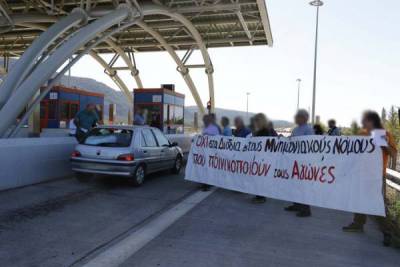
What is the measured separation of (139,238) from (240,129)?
4379 mm

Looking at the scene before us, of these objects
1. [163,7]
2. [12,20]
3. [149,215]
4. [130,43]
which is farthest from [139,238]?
[130,43]

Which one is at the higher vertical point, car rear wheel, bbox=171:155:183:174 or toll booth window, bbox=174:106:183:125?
toll booth window, bbox=174:106:183:125

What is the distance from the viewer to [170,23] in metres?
29.9

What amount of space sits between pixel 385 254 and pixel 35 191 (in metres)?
6.52

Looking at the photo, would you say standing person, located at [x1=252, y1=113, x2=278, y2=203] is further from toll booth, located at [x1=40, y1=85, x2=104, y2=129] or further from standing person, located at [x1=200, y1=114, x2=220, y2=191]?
toll booth, located at [x1=40, y1=85, x2=104, y2=129]

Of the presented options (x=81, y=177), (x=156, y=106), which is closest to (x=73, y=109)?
(x=156, y=106)

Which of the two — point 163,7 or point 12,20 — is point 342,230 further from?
point 12,20

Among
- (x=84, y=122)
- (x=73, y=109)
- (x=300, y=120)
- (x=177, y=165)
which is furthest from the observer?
(x=73, y=109)

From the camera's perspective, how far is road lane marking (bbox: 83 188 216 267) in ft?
15.6

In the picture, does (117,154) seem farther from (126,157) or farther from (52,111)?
(52,111)

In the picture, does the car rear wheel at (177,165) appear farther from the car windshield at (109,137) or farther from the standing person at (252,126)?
the standing person at (252,126)

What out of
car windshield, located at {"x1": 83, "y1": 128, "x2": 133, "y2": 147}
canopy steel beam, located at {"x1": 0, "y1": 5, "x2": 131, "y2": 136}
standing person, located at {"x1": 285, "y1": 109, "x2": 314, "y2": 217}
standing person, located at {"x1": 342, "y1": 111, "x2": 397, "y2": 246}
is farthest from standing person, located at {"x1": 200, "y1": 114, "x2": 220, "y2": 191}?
canopy steel beam, located at {"x1": 0, "y1": 5, "x2": 131, "y2": 136}

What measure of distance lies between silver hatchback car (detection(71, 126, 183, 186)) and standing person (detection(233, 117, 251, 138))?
84.7 inches

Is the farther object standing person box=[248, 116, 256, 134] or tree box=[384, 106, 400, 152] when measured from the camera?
tree box=[384, 106, 400, 152]
